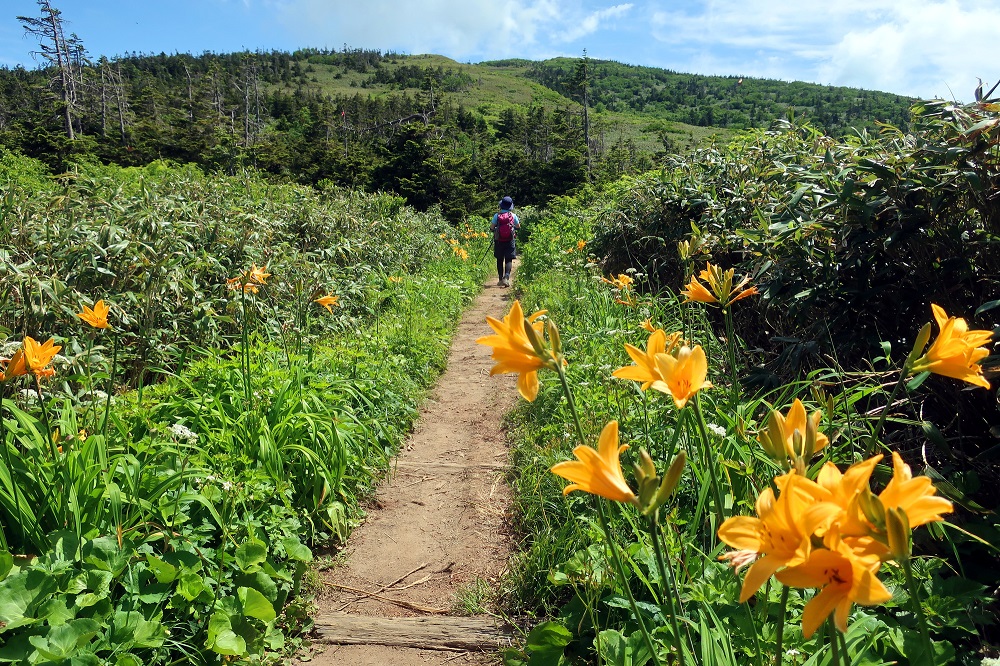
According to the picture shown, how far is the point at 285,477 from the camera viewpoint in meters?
2.72

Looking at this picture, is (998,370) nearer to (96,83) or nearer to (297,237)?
(297,237)

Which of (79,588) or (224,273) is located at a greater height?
(224,273)

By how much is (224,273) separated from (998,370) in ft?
15.6

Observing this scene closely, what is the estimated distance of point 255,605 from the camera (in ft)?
6.63

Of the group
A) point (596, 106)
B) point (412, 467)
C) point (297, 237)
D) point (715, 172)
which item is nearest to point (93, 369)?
point (412, 467)

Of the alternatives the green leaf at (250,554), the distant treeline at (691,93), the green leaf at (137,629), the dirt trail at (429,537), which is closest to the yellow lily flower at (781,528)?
the dirt trail at (429,537)

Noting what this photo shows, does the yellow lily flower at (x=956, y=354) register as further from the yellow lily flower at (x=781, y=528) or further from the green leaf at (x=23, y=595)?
the green leaf at (x=23, y=595)

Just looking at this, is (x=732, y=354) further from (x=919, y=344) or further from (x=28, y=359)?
(x=28, y=359)

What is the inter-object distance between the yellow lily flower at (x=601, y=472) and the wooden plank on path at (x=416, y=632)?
152 centimetres

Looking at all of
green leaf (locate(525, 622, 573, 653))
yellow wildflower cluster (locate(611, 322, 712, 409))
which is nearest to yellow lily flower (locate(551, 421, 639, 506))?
yellow wildflower cluster (locate(611, 322, 712, 409))

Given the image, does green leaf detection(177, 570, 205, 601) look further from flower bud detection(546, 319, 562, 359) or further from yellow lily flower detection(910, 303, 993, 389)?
yellow lily flower detection(910, 303, 993, 389)

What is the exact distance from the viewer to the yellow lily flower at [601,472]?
0.87m

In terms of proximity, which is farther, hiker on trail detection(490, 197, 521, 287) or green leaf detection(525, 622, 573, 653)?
hiker on trail detection(490, 197, 521, 287)

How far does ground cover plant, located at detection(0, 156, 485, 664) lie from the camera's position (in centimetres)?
184
